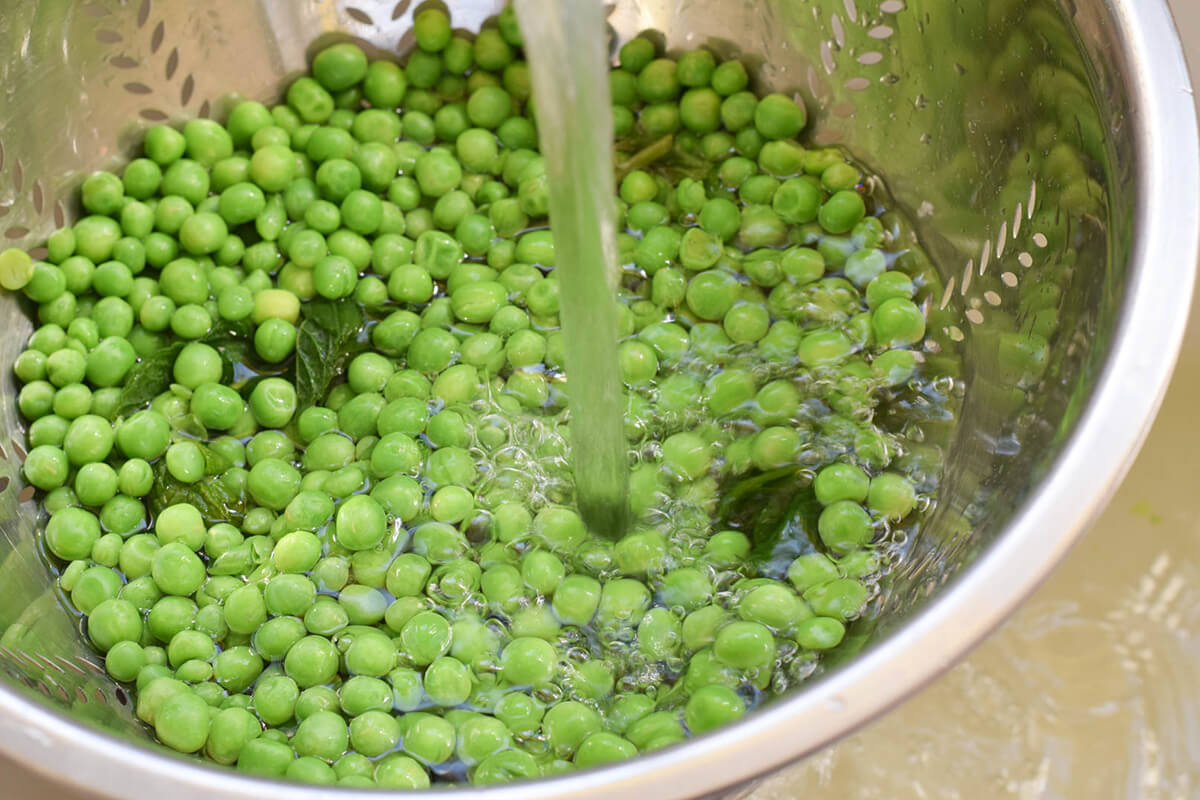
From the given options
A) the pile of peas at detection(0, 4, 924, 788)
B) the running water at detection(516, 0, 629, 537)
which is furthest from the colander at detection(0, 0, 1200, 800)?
the running water at detection(516, 0, 629, 537)

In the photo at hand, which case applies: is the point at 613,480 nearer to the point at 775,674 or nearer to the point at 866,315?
the point at 775,674

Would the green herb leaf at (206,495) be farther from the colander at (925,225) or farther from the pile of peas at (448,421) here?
the colander at (925,225)

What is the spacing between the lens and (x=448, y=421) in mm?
1005

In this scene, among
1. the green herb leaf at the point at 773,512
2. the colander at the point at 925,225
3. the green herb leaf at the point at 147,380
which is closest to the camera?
the colander at the point at 925,225

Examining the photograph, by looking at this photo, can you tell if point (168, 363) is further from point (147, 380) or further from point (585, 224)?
point (585, 224)

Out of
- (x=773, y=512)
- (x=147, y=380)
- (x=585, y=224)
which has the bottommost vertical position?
(x=773, y=512)

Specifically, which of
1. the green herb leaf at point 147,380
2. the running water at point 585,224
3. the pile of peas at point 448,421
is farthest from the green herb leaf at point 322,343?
the running water at point 585,224

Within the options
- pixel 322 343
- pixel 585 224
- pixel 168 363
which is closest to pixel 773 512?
pixel 585 224

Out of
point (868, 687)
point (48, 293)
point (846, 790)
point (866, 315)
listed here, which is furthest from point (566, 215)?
point (846, 790)

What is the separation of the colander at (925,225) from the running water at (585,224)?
0.88 ft

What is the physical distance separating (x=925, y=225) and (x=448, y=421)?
52 centimetres

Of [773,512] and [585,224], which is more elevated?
→ [585,224]

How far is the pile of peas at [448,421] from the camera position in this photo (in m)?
0.88

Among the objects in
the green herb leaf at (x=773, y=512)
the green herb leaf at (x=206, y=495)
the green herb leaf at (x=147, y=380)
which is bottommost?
the green herb leaf at (x=773, y=512)
